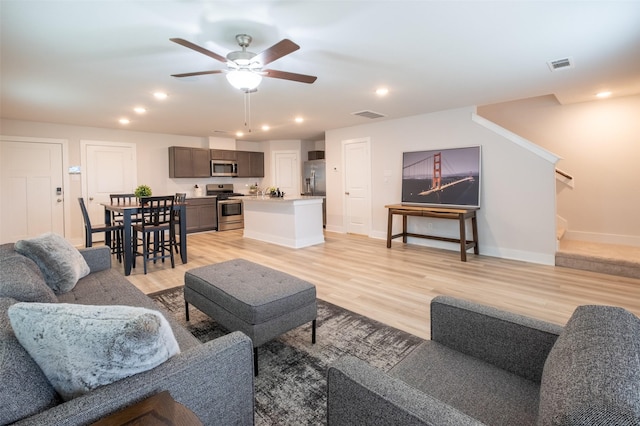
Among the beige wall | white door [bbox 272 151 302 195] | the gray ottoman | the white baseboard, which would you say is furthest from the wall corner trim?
white door [bbox 272 151 302 195]

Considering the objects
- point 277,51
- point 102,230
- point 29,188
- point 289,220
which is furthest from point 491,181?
point 29,188

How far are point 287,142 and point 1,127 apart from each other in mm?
5763

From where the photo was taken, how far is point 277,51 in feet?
7.59

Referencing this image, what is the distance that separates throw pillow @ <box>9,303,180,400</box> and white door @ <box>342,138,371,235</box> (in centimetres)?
603

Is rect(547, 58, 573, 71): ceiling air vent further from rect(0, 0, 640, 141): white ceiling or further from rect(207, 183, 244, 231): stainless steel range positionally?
rect(207, 183, 244, 231): stainless steel range

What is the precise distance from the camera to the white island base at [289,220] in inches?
226

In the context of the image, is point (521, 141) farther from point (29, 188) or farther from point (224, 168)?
point (29, 188)

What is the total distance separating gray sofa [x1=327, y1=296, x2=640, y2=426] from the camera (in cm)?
72

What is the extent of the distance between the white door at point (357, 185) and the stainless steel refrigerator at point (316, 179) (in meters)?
0.85

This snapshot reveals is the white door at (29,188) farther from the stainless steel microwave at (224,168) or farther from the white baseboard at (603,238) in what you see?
the white baseboard at (603,238)

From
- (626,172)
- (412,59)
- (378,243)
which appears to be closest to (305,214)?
(378,243)

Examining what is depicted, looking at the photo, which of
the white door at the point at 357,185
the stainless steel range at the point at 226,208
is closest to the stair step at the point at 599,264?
the white door at the point at 357,185

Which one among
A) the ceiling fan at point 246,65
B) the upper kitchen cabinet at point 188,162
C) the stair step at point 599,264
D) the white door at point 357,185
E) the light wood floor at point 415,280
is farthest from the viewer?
the upper kitchen cabinet at point 188,162

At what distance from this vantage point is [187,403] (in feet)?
3.47
